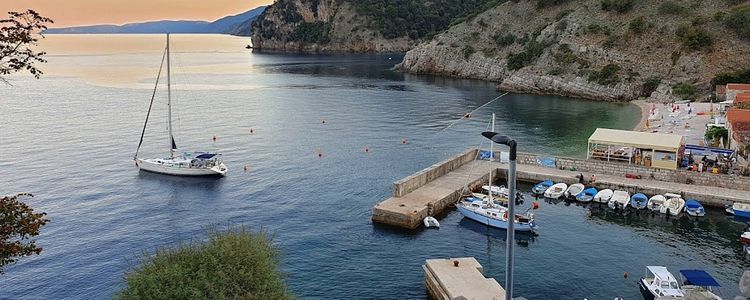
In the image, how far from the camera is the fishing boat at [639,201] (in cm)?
4562

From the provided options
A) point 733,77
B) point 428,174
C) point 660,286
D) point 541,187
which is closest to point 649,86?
point 733,77

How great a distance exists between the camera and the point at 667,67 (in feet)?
363

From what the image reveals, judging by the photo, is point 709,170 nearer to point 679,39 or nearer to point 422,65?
point 679,39

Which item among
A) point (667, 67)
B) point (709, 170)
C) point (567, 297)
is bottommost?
point (567, 297)

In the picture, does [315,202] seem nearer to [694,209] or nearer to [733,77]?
[694,209]

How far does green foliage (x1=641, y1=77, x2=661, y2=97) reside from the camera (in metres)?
108

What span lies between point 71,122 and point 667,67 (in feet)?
335

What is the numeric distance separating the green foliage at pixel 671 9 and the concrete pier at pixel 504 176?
8251 centimetres

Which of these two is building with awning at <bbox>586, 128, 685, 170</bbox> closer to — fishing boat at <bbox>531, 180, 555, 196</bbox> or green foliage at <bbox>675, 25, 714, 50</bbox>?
fishing boat at <bbox>531, 180, 555, 196</bbox>

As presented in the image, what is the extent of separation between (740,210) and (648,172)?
888 cm

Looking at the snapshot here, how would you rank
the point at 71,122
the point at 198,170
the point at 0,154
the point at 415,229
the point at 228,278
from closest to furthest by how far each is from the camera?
1. the point at 228,278
2. the point at 415,229
3. the point at 198,170
4. the point at 0,154
5. the point at 71,122

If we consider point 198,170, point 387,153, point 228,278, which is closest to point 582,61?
point 387,153

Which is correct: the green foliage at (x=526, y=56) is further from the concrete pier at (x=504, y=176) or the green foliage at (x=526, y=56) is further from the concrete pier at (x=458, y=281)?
the concrete pier at (x=458, y=281)

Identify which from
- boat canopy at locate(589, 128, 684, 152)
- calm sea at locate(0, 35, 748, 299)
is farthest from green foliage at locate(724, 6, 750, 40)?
boat canopy at locate(589, 128, 684, 152)
